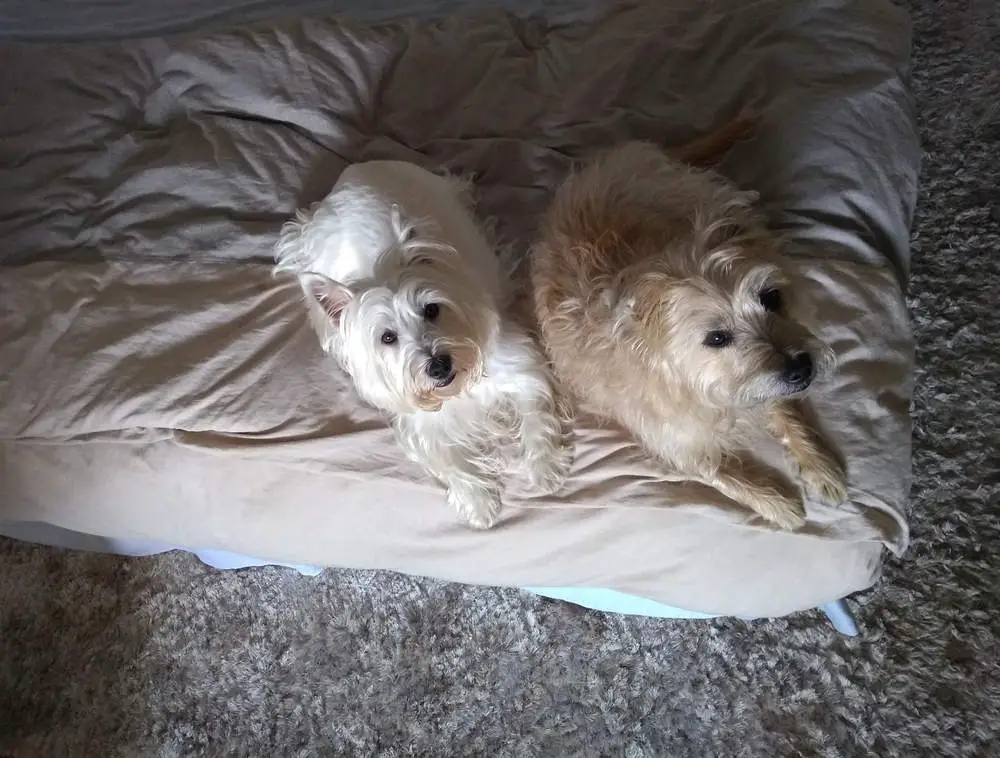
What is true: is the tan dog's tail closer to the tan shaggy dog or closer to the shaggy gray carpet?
the tan shaggy dog

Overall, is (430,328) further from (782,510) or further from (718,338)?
(782,510)

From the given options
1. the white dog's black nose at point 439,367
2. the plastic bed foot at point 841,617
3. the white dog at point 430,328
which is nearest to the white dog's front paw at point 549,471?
the white dog at point 430,328

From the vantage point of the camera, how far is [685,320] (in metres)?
1.54

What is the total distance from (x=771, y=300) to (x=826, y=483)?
0.44m

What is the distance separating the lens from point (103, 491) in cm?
207

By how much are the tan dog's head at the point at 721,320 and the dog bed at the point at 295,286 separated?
1.01ft

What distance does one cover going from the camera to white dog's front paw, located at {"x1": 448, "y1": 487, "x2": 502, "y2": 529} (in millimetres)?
1883

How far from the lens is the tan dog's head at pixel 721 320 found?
1.52 metres

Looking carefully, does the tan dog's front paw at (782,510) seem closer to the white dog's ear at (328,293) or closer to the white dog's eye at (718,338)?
the white dog's eye at (718,338)

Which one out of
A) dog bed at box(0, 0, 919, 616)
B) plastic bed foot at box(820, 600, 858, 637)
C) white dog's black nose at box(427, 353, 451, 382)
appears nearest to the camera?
white dog's black nose at box(427, 353, 451, 382)

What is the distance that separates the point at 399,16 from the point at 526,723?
2.13 metres

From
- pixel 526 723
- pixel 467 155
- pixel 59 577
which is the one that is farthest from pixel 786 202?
pixel 59 577

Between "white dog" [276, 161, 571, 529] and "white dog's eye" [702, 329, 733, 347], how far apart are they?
48 cm

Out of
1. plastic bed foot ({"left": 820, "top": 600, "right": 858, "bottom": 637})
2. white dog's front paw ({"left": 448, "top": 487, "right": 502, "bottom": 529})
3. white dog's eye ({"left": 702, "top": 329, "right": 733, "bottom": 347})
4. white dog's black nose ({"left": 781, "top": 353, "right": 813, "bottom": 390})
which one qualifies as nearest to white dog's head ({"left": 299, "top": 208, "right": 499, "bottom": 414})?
white dog's front paw ({"left": 448, "top": 487, "right": 502, "bottom": 529})
